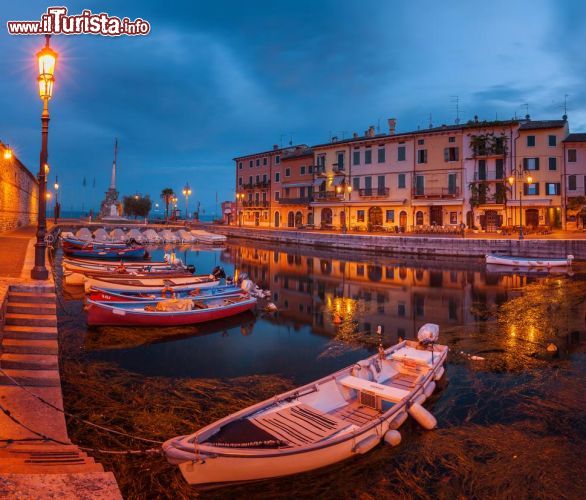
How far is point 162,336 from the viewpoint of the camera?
14656mm

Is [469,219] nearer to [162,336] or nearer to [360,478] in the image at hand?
[162,336]

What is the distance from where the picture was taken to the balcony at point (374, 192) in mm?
54000

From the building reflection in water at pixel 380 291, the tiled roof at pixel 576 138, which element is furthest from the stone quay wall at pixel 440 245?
the tiled roof at pixel 576 138

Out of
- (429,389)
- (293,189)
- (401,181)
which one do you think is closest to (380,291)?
(429,389)

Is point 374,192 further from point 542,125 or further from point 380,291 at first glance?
point 380,291

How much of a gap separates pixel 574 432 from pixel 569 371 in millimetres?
3915

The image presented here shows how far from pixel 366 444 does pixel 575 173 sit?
1887 inches

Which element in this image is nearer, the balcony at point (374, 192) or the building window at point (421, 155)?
the building window at point (421, 155)

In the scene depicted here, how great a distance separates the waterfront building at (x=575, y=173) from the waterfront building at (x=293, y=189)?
101 feet

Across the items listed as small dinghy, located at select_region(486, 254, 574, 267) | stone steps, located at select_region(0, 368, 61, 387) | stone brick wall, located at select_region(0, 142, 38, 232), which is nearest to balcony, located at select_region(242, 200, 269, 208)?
stone brick wall, located at select_region(0, 142, 38, 232)

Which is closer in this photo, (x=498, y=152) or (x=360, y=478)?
(x=360, y=478)

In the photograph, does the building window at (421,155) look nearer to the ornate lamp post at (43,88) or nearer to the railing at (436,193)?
the railing at (436,193)

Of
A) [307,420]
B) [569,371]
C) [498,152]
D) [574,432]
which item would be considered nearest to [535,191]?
[498,152]

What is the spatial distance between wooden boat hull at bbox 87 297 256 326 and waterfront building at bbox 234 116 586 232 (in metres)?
33.5
